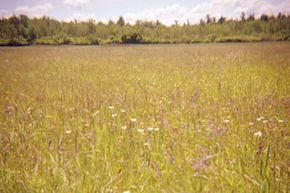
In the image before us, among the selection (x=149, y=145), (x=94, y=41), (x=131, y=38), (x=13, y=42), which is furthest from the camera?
(x=131, y=38)

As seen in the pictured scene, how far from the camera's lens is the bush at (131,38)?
53.9 meters

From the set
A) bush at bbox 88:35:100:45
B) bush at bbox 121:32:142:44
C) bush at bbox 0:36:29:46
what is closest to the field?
bush at bbox 0:36:29:46

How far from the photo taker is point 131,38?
54312 millimetres

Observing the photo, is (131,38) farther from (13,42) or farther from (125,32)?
(13,42)

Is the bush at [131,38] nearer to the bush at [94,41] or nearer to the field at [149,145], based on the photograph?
the bush at [94,41]

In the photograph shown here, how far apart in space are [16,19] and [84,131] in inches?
2489

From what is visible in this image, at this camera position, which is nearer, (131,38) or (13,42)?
(13,42)

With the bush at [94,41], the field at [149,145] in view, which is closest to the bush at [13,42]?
the bush at [94,41]

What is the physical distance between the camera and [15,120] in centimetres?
359

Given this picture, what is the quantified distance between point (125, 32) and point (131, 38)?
2387 mm

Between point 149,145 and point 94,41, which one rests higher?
point 94,41

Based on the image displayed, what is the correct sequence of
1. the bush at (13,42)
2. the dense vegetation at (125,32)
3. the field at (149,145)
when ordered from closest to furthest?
the field at (149,145) < the bush at (13,42) < the dense vegetation at (125,32)

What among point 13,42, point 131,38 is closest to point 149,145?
point 13,42

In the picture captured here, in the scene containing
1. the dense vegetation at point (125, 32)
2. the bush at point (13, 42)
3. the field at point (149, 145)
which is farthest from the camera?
the dense vegetation at point (125, 32)
